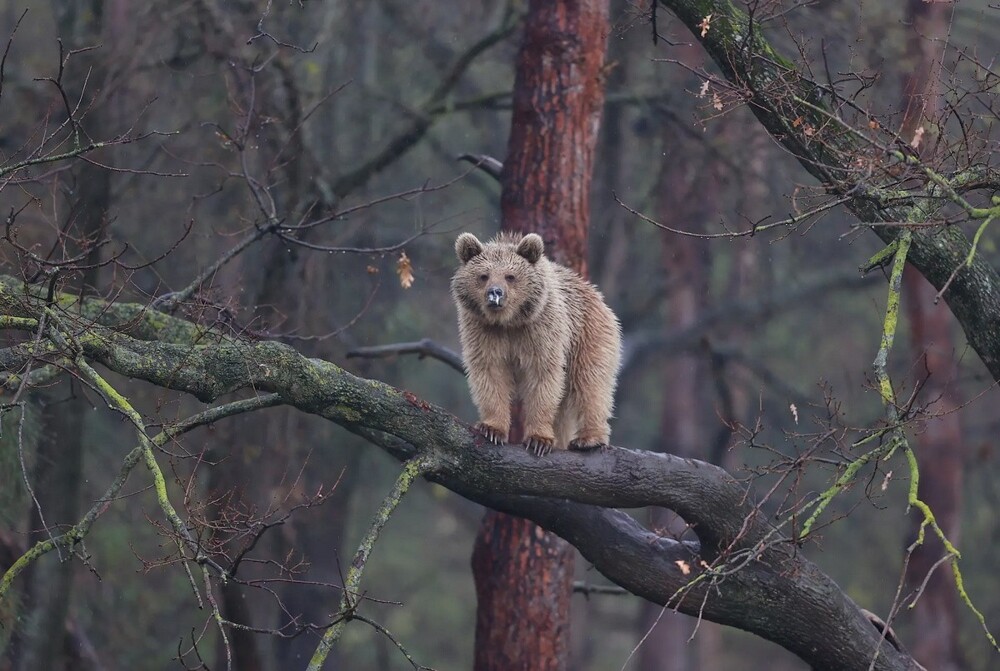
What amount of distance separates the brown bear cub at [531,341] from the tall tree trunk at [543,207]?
99 centimetres

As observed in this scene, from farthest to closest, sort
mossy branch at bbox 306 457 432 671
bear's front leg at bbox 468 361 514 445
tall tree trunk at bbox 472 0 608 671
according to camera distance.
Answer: tall tree trunk at bbox 472 0 608 671
bear's front leg at bbox 468 361 514 445
mossy branch at bbox 306 457 432 671

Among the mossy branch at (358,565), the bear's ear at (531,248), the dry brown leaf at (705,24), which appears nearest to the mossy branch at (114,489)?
the mossy branch at (358,565)

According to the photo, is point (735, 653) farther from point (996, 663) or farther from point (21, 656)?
point (21, 656)

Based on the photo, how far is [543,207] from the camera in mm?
8258

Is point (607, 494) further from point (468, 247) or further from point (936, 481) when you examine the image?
point (936, 481)

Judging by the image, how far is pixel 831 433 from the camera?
4789mm

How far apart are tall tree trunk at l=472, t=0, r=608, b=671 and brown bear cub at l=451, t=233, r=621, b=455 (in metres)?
0.99

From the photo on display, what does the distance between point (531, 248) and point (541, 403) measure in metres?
1.02

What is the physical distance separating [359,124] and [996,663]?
14821 millimetres

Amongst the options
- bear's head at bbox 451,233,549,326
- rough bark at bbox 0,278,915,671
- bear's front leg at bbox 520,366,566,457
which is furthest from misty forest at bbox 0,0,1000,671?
bear's head at bbox 451,233,549,326

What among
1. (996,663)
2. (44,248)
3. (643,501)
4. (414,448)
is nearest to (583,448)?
(643,501)

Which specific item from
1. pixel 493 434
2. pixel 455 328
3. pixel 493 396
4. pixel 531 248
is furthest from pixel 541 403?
pixel 455 328

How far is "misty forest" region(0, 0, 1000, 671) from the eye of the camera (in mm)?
5355

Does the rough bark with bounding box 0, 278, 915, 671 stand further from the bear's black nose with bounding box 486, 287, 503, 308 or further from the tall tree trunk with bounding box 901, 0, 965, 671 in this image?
the tall tree trunk with bounding box 901, 0, 965, 671
